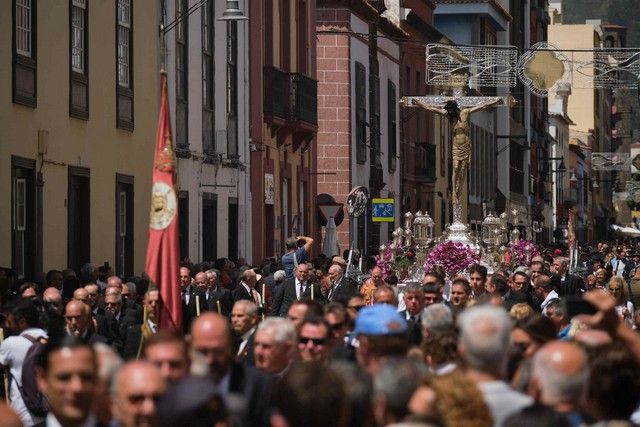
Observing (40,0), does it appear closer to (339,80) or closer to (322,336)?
(322,336)

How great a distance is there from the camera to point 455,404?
8.00 meters

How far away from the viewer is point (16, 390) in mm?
14961

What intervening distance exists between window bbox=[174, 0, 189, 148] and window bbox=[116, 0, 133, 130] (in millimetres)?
2469

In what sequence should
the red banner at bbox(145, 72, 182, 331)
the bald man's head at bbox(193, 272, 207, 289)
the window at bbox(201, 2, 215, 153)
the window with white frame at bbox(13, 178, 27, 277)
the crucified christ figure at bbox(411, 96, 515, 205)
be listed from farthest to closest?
the window at bbox(201, 2, 215, 153) < the crucified christ figure at bbox(411, 96, 515, 205) < the window with white frame at bbox(13, 178, 27, 277) < the bald man's head at bbox(193, 272, 207, 289) < the red banner at bbox(145, 72, 182, 331)

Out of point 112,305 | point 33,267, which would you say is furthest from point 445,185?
point 112,305

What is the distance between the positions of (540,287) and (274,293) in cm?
431

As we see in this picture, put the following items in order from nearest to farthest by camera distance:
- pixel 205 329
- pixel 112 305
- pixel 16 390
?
1. pixel 205 329
2. pixel 16 390
3. pixel 112 305

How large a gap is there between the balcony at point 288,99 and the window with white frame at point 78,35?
1226 centimetres

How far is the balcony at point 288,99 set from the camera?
40.2 metres

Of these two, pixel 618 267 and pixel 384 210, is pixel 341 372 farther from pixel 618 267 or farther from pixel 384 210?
pixel 384 210

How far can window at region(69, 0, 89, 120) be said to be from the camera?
27156mm

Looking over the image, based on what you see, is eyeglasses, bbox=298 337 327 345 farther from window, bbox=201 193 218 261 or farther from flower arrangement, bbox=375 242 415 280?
window, bbox=201 193 218 261

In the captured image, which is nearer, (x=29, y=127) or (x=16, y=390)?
(x=16, y=390)

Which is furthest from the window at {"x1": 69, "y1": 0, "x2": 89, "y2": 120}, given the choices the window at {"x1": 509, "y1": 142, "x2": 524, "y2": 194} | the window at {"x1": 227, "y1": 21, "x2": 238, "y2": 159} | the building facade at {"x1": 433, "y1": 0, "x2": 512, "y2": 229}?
the window at {"x1": 509, "y1": 142, "x2": 524, "y2": 194}
